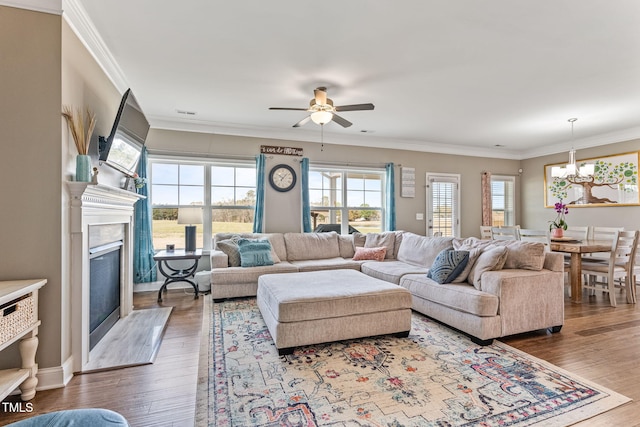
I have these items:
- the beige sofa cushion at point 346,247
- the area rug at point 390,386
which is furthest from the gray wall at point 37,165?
the beige sofa cushion at point 346,247

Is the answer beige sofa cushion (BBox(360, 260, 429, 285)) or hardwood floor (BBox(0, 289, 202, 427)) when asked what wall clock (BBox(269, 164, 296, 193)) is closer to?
beige sofa cushion (BBox(360, 260, 429, 285))

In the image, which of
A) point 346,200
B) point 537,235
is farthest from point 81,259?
point 537,235

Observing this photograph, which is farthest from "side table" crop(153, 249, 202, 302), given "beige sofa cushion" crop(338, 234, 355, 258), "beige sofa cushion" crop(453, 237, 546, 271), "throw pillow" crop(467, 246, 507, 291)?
"beige sofa cushion" crop(453, 237, 546, 271)

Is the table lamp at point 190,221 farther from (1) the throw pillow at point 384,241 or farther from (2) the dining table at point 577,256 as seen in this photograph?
(2) the dining table at point 577,256

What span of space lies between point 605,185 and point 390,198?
3.79 meters

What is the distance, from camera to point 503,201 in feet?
23.6

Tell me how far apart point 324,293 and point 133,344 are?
1697 millimetres

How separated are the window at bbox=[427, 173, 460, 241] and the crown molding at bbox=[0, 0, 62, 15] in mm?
5918

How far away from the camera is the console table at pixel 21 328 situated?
5.45 ft

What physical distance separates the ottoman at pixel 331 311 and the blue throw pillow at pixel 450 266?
0.53 metres

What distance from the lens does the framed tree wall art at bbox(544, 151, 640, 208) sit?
5.21 metres

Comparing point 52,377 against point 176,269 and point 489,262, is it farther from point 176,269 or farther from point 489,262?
point 489,262

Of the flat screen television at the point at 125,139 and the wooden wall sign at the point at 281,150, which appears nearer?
the flat screen television at the point at 125,139

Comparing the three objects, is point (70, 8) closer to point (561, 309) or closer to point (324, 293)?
point (324, 293)
